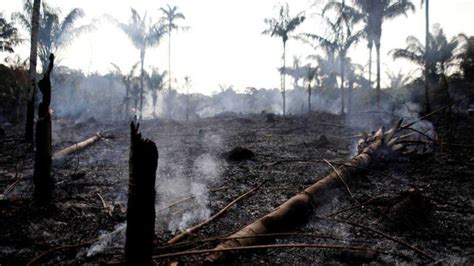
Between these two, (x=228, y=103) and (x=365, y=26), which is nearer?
(x=365, y=26)

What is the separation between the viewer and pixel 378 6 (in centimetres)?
1936

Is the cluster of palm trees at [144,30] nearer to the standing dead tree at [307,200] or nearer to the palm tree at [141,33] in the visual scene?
the palm tree at [141,33]

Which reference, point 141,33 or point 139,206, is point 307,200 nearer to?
point 139,206

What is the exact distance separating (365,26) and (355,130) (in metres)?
9.50

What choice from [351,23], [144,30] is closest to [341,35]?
[351,23]

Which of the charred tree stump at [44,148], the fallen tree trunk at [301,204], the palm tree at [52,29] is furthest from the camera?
the palm tree at [52,29]

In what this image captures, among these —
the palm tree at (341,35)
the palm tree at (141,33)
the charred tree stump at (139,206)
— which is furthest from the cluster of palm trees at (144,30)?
the charred tree stump at (139,206)

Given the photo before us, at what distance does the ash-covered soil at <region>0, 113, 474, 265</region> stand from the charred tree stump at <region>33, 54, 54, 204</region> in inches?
8.3

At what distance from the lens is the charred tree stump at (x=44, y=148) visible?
4570 mm

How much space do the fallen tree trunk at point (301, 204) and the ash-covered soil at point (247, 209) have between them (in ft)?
0.44

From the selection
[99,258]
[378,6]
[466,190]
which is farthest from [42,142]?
[378,6]

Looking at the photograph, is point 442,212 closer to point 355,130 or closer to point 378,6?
point 355,130

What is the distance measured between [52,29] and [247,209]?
16412 millimetres

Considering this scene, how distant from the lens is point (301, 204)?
14.6 feet
